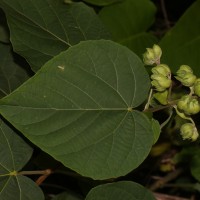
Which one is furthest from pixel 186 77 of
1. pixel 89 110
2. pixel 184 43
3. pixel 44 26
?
pixel 184 43

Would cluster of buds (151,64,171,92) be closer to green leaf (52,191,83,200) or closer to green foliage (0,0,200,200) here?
green foliage (0,0,200,200)

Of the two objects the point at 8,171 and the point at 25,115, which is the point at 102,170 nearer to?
the point at 25,115

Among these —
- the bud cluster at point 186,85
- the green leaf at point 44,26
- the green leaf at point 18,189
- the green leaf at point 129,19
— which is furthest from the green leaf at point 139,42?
the green leaf at point 18,189

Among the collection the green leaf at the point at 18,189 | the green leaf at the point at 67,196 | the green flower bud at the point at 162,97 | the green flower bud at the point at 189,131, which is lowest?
the green leaf at the point at 67,196

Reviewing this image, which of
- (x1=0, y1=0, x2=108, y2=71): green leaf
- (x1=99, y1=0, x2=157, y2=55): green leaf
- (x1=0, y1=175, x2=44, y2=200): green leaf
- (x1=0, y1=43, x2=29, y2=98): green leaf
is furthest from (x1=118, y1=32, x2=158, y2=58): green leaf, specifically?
(x1=0, y1=175, x2=44, y2=200): green leaf

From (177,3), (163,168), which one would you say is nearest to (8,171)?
(163,168)

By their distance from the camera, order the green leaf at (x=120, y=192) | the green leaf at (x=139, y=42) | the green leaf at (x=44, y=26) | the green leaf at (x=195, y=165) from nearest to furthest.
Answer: the green leaf at (x=120, y=192) → the green leaf at (x=44, y=26) → the green leaf at (x=195, y=165) → the green leaf at (x=139, y=42)

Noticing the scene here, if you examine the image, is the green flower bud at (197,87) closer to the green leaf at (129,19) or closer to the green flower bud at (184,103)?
the green flower bud at (184,103)
